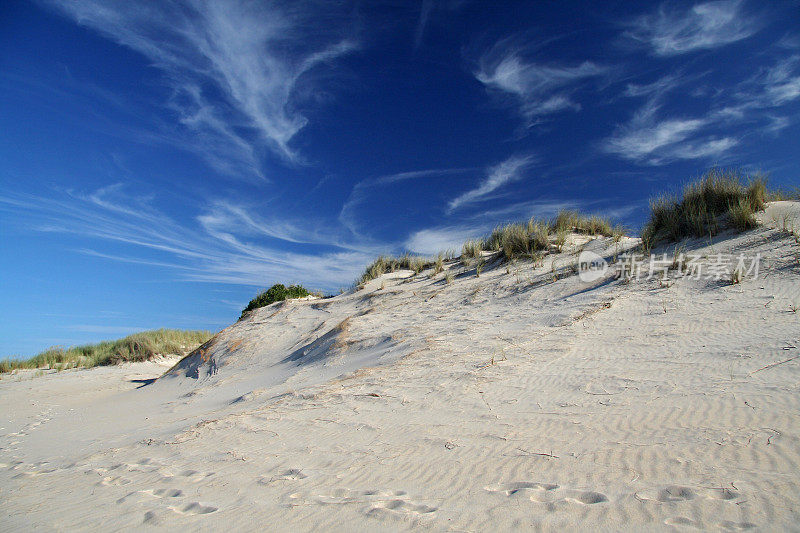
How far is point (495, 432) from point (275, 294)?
14.3 metres

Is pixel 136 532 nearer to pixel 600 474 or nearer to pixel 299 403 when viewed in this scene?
pixel 299 403

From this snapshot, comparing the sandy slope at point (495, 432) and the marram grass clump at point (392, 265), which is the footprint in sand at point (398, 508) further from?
the marram grass clump at point (392, 265)

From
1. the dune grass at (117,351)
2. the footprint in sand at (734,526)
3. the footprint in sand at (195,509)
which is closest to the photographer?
the footprint in sand at (734,526)

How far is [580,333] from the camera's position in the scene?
5422 mm

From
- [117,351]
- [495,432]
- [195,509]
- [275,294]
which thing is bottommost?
[195,509]

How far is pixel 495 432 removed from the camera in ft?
10.3

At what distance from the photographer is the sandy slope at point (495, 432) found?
2.12 m

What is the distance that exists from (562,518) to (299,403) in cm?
331

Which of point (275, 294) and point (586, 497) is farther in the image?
point (275, 294)

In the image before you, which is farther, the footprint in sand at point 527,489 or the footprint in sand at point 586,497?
the footprint in sand at point 527,489

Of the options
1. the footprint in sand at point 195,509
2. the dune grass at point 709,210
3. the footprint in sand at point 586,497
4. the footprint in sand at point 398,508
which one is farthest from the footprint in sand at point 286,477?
the dune grass at point 709,210

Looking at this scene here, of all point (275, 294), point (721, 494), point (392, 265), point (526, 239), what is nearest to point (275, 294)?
point (275, 294)

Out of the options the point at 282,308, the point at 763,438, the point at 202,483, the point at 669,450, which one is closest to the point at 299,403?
the point at 202,483

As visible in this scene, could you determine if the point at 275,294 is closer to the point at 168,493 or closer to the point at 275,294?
the point at 275,294
